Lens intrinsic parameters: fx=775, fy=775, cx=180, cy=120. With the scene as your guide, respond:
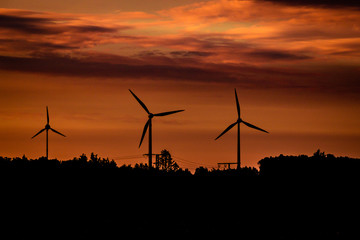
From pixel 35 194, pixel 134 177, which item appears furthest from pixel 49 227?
pixel 134 177

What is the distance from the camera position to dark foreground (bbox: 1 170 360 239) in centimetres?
6241

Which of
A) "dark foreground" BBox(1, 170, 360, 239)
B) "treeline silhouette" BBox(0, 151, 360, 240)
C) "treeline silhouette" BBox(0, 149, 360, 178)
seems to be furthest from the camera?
"treeline silhouette" BBox(0, 149, 360, 178)

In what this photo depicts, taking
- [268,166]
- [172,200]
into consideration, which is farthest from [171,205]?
[268,166]

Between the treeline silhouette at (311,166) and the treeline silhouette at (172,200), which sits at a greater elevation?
the treeline silhouette at (311,166)

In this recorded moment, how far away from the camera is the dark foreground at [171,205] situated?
62.4 metres

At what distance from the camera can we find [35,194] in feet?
260

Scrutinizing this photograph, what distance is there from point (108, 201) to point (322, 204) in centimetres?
2367

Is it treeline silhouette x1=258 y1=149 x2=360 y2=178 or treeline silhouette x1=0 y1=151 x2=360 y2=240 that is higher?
treeline silhouette x1=258 y1=149 x2=360 y2=178

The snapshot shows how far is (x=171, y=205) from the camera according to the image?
87688 millimetres

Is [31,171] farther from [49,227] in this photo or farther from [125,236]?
[125,236]

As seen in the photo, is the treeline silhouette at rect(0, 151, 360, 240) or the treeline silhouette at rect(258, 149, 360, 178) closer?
the treeline silhouette at rect(0, 151, 360, 240)

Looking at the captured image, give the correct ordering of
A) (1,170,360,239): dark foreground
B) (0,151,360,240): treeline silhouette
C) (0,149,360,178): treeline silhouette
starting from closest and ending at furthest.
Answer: (1,170,360,239): dark foreground, (0,151,360,240): treeline silhouette, (0,149,360,178): treeline silhouette

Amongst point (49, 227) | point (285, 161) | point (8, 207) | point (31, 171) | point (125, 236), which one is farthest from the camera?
point (285, 161)

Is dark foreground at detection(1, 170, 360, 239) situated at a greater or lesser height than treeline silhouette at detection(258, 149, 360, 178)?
lesser
